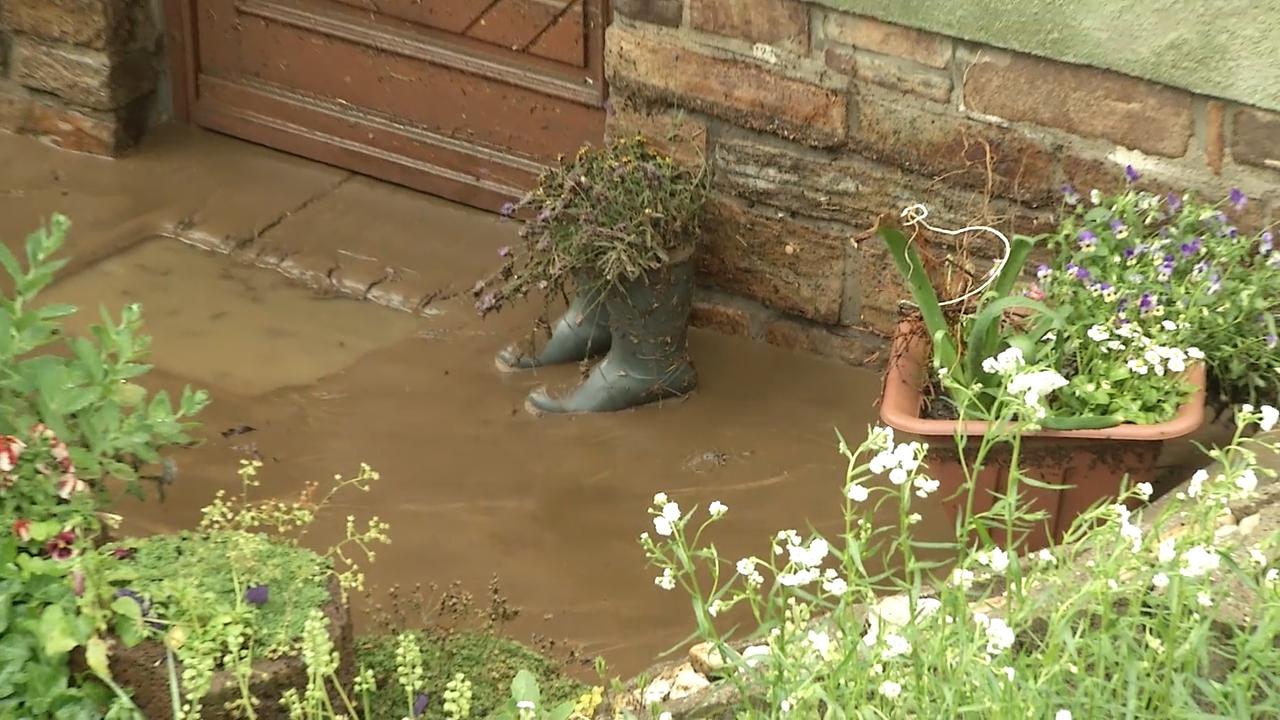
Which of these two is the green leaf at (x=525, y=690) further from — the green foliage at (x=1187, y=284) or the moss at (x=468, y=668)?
the green foliage at (x=1187, y=284)

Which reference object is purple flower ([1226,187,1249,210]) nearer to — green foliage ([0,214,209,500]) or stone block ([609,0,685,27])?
stone block ([609,0,685,27])

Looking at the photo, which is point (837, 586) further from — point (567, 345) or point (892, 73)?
point (567, 345)

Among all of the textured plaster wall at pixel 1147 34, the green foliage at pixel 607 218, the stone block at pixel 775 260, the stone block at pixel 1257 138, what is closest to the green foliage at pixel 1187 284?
the stone block at pixel 1257 138

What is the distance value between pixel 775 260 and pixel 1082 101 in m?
0.83

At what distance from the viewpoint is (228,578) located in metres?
2.21

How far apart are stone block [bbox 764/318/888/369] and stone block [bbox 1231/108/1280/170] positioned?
0.92 metres

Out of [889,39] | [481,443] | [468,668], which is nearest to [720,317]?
[481,443]

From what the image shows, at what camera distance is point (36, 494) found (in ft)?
7.06

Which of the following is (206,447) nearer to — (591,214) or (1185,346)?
(591,214)

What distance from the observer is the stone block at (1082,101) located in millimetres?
2916

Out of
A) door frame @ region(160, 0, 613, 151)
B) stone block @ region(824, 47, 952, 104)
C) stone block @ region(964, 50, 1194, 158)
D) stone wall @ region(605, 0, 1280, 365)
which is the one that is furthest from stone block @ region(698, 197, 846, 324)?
door frame @ region(160, 0, 613, 151)

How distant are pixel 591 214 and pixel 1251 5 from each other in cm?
137

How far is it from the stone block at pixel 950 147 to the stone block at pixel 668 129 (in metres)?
0.38

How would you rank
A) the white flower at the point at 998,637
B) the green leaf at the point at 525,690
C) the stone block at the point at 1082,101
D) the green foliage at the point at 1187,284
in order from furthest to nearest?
the stone block at the point at 1082,101, the green foliage at the point at 1187,284, the green leaf at the point at 525,690, the white flower at the point at 998,637
